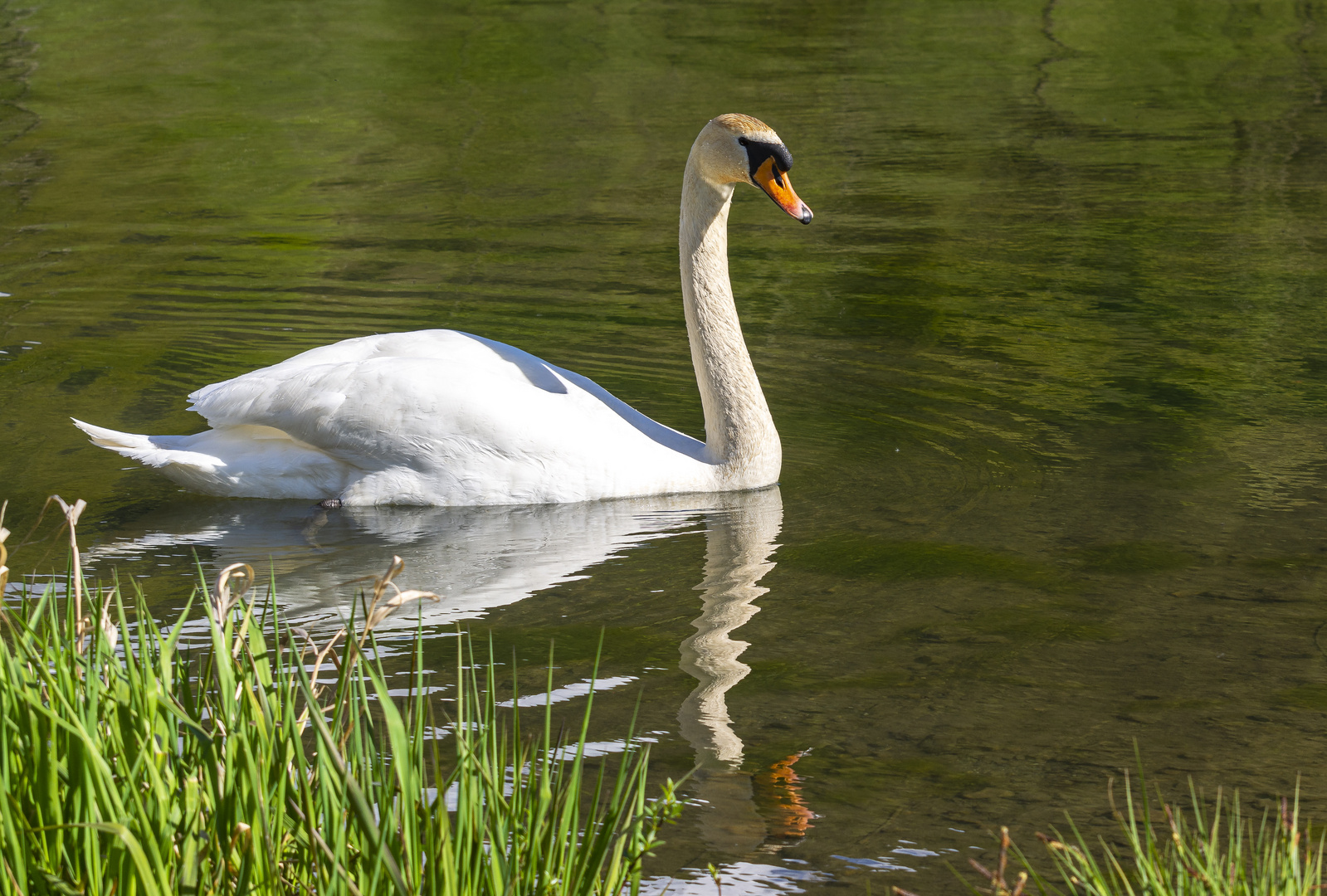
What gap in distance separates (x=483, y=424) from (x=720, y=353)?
115 centimetres

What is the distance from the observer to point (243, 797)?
2.66 meters

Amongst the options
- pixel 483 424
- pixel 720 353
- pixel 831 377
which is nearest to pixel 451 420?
pixel 483 424

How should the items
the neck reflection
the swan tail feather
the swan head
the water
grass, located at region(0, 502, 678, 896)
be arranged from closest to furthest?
grass, located at region(0, 502, 678, 896) → the neck reflection → the water → the swan tail feather → the swan head

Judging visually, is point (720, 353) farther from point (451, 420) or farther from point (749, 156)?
point (451, 420)

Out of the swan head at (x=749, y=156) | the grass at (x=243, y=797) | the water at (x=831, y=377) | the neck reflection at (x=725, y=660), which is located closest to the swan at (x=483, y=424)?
the swan head at (x=749, y=156)

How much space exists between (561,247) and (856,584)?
254 inches

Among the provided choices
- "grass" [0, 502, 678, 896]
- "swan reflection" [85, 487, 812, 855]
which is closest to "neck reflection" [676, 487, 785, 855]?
"swan reflection" [85, 487, 812, 855]

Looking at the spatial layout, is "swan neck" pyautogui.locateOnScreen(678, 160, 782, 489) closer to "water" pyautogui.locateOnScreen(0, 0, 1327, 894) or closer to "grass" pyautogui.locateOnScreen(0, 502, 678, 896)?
"water" pyautogui.locateOnScreen(0, 0, 1327, 894)

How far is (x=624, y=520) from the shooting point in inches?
242

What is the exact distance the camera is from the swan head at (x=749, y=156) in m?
6.33

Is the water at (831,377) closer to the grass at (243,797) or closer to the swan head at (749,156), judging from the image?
the grass at (243,797)

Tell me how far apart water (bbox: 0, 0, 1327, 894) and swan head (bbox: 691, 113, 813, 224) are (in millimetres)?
1194

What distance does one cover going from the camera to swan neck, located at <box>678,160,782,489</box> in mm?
6496

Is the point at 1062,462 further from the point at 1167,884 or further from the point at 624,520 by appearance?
the point at 1167,884
